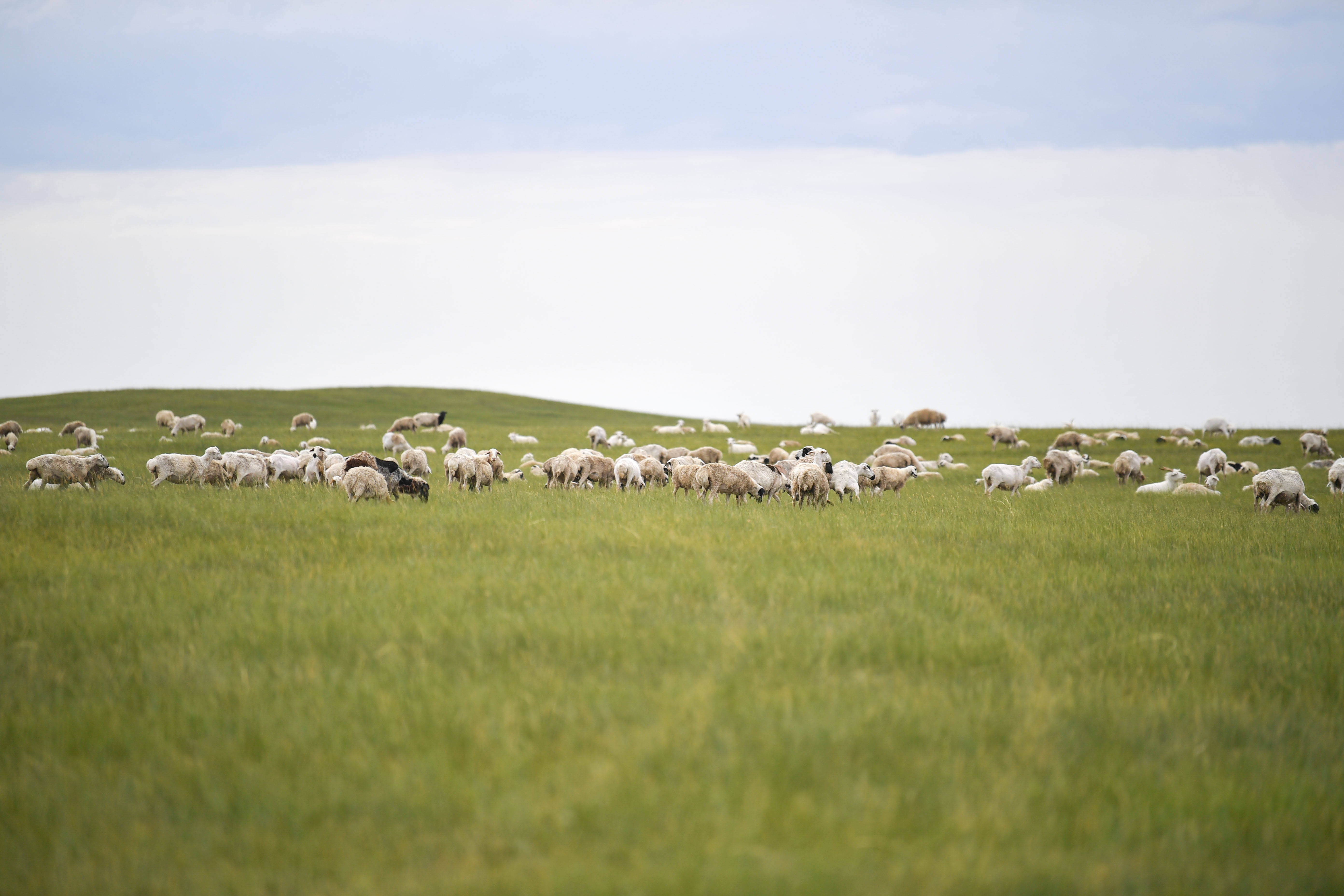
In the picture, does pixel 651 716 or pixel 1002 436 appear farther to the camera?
pixel 1002 436

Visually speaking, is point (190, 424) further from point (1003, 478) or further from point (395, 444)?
point (1003, 478)

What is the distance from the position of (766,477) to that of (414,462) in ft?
32.2

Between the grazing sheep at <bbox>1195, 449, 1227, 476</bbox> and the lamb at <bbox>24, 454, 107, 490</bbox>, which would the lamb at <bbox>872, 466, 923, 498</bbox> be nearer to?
the grazing sheep at <bbox>1195, 449, 1227, 476</bbox>

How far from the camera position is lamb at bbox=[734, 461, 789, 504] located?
19359 millimetres

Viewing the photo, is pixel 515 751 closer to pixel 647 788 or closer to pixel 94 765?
pixel 647 788

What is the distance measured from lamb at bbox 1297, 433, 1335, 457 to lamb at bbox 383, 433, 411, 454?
39371 mm

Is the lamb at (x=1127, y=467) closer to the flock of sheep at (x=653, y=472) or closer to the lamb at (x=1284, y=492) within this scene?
the flock of sheep at (x=653, y=472)

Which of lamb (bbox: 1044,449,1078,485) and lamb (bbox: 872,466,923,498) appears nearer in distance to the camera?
lamb (bbox: 872,466,923,498)

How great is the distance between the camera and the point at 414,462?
2220 centimetres

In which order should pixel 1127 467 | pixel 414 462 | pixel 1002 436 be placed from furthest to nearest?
1. pixel 1002 436
2. pixel 1127 467
3. pixel 414 462

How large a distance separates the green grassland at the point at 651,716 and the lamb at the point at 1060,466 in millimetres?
15757

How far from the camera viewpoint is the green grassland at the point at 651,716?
4090mm

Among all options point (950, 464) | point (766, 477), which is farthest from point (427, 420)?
point (766, 477)

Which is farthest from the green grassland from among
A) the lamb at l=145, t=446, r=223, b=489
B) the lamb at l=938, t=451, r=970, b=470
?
the lamb at l=938, t=451, r=970, b=470
